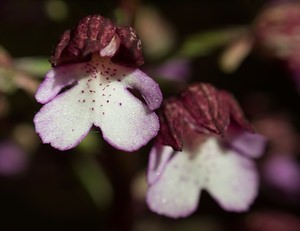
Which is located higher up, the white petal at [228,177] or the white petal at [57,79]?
the white petal at [57,79]

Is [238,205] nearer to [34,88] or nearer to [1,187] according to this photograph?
[34,88]

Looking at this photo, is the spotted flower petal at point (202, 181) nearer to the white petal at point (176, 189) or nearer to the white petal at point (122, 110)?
the white petal at point (176, 189)

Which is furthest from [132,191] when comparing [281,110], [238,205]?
[281,110]

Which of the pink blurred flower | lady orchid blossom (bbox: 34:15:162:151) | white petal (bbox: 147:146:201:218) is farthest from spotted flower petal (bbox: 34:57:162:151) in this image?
the pink blurred flower

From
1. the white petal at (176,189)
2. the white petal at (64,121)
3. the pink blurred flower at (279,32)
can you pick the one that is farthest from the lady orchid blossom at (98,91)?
the pink blurred flower at (279,32)

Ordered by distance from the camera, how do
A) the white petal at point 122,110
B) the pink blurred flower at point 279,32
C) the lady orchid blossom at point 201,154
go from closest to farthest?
the white petal at point 122,110
the lady orchid blossom at point 201,154
the pink blurred flower at point 279,32

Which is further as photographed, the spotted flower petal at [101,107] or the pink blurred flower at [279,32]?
the pink blurred flower at [279,32]

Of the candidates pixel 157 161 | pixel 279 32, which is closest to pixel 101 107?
pixel 157 161
